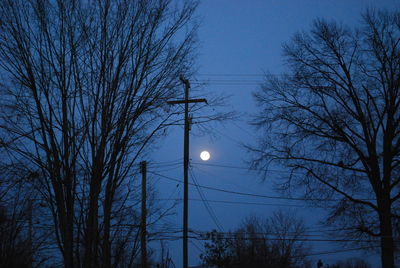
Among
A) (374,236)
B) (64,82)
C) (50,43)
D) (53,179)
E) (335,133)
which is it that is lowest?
(374,236)

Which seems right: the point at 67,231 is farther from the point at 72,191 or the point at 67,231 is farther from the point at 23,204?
the point at 23,204

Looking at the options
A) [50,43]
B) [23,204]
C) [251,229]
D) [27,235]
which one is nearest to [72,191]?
[50,43]

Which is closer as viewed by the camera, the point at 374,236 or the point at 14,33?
the point at 14,33

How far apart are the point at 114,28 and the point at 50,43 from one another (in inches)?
29.0

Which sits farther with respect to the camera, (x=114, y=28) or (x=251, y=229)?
(x=251, y=229)

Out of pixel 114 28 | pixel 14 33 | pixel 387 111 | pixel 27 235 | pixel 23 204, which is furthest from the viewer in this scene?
pixel 387 111

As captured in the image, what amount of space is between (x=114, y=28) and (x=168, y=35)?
2.15 feet

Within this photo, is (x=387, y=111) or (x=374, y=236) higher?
(x=387, y=111)

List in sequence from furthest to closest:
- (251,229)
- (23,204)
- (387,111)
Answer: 1. (251,229)
2. (387,111)
3. (23,204)

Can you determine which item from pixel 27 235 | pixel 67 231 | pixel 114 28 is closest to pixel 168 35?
pixel 114 28

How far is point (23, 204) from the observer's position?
7.58 m

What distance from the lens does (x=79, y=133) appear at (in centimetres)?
471

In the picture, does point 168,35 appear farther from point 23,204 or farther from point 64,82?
point 23,204

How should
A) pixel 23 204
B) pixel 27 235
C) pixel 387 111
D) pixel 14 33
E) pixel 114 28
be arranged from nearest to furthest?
pixel 14 33
pixel 114 28
pixel 23 204
pixel 27 235
pixel 387 111
